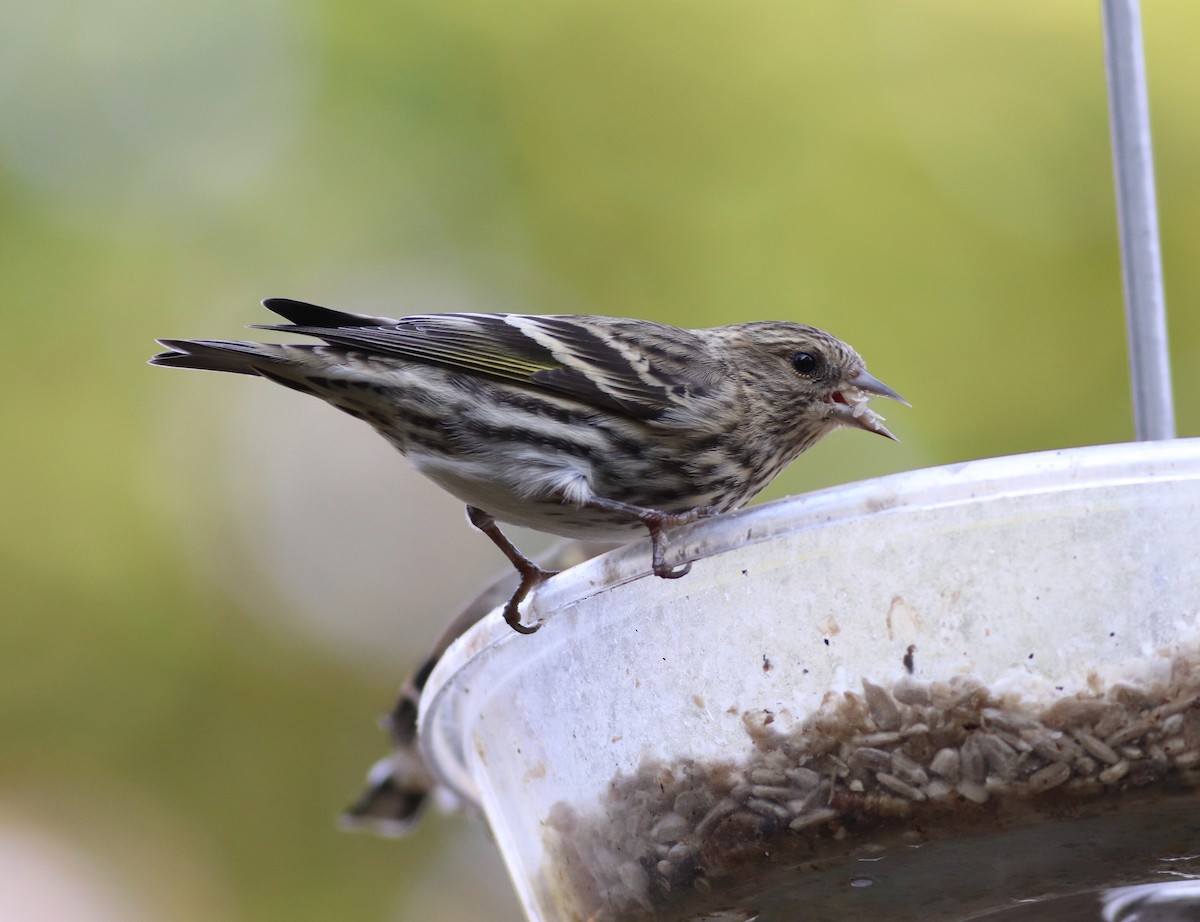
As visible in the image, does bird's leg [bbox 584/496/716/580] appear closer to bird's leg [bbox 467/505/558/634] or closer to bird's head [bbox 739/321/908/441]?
bird's leg [bbox 467/505/558/634]

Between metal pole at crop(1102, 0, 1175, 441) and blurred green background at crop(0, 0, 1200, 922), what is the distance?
3382 mm

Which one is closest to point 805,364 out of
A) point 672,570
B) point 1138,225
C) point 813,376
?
point 813,376

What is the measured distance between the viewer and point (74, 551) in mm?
6715

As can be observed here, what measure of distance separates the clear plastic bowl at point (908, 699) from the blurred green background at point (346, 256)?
12.2ft

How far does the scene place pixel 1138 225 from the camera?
240cm

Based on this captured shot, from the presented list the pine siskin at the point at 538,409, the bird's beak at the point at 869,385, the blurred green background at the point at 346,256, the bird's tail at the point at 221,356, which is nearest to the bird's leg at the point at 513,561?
the pine siskin at the point at 538,409

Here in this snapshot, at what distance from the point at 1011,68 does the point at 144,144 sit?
151 inches

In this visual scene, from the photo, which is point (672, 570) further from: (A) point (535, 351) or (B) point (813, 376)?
(B) point (813, 376)

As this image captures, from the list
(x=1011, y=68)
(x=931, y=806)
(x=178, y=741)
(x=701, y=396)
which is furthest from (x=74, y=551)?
(x=931, y=806)

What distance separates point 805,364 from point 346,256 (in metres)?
3.31

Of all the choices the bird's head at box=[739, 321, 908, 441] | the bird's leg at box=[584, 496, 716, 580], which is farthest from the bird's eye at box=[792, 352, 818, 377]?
the bird's leg at box=[584, 496, 716, 580]

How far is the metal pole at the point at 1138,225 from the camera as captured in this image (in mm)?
2391

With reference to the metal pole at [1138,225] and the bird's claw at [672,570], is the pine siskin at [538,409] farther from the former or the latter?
the metal pole at [1138,225]

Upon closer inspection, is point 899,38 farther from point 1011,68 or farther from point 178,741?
point 178,741
